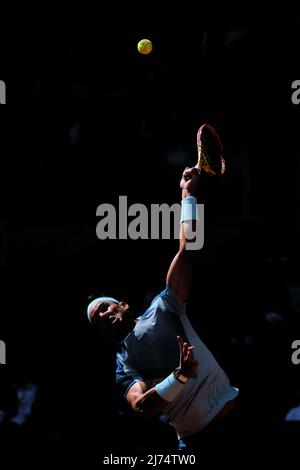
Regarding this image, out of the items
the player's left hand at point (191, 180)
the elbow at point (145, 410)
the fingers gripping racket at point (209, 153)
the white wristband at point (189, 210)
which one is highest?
the fingers gripping racket at point (209, 153)

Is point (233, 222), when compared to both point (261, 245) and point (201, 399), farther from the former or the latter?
point (201, 399)

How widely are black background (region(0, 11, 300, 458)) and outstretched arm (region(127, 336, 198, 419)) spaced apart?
3.42m

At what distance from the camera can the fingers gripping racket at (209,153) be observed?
5.87 metres

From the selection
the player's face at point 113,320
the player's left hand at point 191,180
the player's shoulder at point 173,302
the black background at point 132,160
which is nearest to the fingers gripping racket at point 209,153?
the player's left hand at point 191,180

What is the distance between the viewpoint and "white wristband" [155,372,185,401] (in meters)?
5.06

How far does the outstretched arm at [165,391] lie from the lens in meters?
5.04

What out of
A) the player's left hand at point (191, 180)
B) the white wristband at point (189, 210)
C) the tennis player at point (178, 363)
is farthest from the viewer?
the player's left hand at point (191, 180)

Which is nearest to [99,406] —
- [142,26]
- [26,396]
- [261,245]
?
[26,396]

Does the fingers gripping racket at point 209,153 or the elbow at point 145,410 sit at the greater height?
the fingers gripping racket at point 209,153

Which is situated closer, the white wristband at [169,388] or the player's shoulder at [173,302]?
the white wristband at [169,388]

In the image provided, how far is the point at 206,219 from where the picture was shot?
1016 centimetres

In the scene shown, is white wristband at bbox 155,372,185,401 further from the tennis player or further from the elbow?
the tennis player

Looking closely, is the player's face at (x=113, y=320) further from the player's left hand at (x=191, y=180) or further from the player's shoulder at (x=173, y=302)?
the player's left hand at (x=191, y=180)

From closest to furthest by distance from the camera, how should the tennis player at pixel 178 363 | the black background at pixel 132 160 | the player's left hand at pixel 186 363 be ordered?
the player's left hand at pixel 186 363, the tennis player at pixel 178 363, the black background at pixel 132 160
